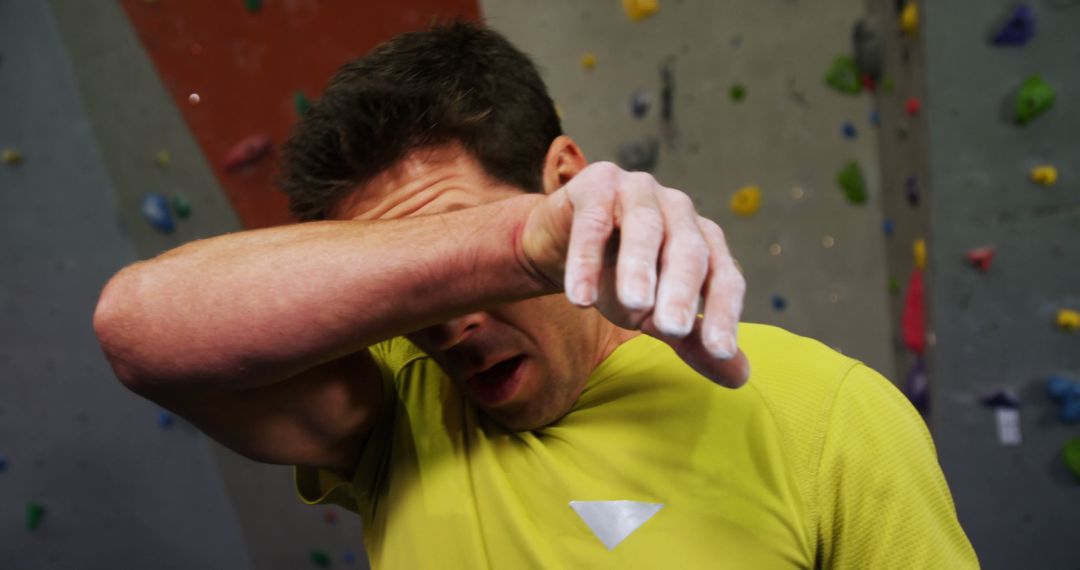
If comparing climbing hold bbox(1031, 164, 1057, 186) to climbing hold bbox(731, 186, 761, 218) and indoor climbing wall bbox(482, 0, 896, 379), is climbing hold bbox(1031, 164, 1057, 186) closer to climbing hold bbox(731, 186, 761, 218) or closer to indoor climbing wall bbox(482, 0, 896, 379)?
indoor climbing wall bbox(482, 0, 896, 379)

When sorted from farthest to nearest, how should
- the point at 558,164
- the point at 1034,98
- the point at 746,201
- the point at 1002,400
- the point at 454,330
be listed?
the point at 746,201
the point at 1002,400
the point at 1034,98
the point at 558,164
the point at 454,330

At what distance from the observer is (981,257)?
136 cm

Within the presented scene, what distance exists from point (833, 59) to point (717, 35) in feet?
0.74

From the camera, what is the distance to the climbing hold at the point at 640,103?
5.52 feet

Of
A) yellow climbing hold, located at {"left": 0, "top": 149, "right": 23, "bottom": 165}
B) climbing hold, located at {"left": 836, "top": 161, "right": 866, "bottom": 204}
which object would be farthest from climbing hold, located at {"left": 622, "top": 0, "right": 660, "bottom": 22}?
yellow climbing hold, located at {"left": 0, "top": 149, "right": 23, "bottom": 165}

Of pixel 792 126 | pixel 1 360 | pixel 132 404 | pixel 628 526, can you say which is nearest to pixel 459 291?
pixel 628 526

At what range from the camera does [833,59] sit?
1525mm

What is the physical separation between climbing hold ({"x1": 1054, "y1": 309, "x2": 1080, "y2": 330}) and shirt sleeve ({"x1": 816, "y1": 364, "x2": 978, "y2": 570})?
0.82 meters

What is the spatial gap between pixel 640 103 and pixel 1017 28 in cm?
68

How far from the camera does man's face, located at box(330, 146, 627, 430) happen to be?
779 millimetres

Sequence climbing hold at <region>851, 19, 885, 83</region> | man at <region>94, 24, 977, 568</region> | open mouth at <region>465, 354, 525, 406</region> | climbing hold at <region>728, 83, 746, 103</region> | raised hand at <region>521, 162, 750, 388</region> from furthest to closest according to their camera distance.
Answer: climbing hold at <region>728, 83, 746, 103</region>
climbing hold at <region>851, 19, 885, 83</region>
open mouth at <region>465, 354, 525, 406</region>
man at <region>94, 24, 977, 568</region>
raised hand at <region>521, 162, 750, 388</region>

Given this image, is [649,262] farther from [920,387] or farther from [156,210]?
[156,210]

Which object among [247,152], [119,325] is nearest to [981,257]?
[119,325]

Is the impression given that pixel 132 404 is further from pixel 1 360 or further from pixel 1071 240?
pixel 1071 240
